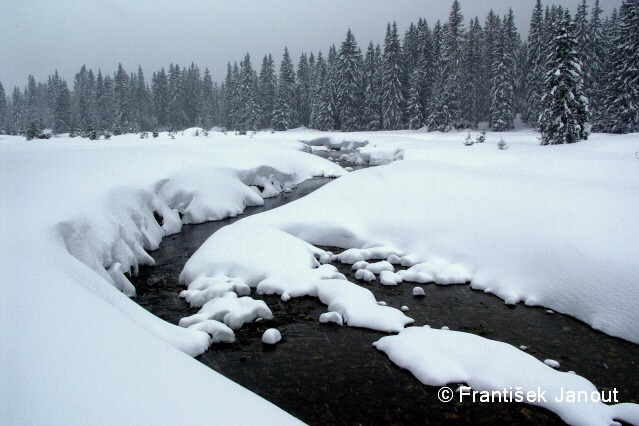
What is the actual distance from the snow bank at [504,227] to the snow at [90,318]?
4.76m

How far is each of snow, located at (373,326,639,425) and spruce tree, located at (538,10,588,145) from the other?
27034 mm

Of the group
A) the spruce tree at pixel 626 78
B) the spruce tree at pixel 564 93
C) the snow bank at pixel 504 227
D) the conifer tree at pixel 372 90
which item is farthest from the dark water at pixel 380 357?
the conifer tree at pixel 372 90

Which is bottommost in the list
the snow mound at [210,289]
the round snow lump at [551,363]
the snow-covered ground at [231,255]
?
the round snow lump at [551,363]

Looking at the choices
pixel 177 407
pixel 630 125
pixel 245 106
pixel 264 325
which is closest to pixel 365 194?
pixel 264 325

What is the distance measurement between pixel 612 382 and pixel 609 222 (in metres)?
5.12

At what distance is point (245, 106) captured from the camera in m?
66.7

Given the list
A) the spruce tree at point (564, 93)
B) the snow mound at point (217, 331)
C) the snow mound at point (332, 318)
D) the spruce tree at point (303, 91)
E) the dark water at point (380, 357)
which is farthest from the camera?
the spruce tree at point (303, 91)

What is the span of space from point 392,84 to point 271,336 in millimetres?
53297

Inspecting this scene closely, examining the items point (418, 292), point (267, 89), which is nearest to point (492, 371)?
point (418, 292)

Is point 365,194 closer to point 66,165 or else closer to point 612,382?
point 612,382

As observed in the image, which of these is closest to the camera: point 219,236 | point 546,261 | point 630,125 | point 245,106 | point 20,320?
point 20,320

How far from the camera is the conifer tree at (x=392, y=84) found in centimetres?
5531

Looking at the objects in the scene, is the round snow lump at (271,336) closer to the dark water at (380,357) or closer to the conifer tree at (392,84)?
the dark water at (380,357)

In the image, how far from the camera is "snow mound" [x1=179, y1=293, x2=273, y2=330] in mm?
8172
